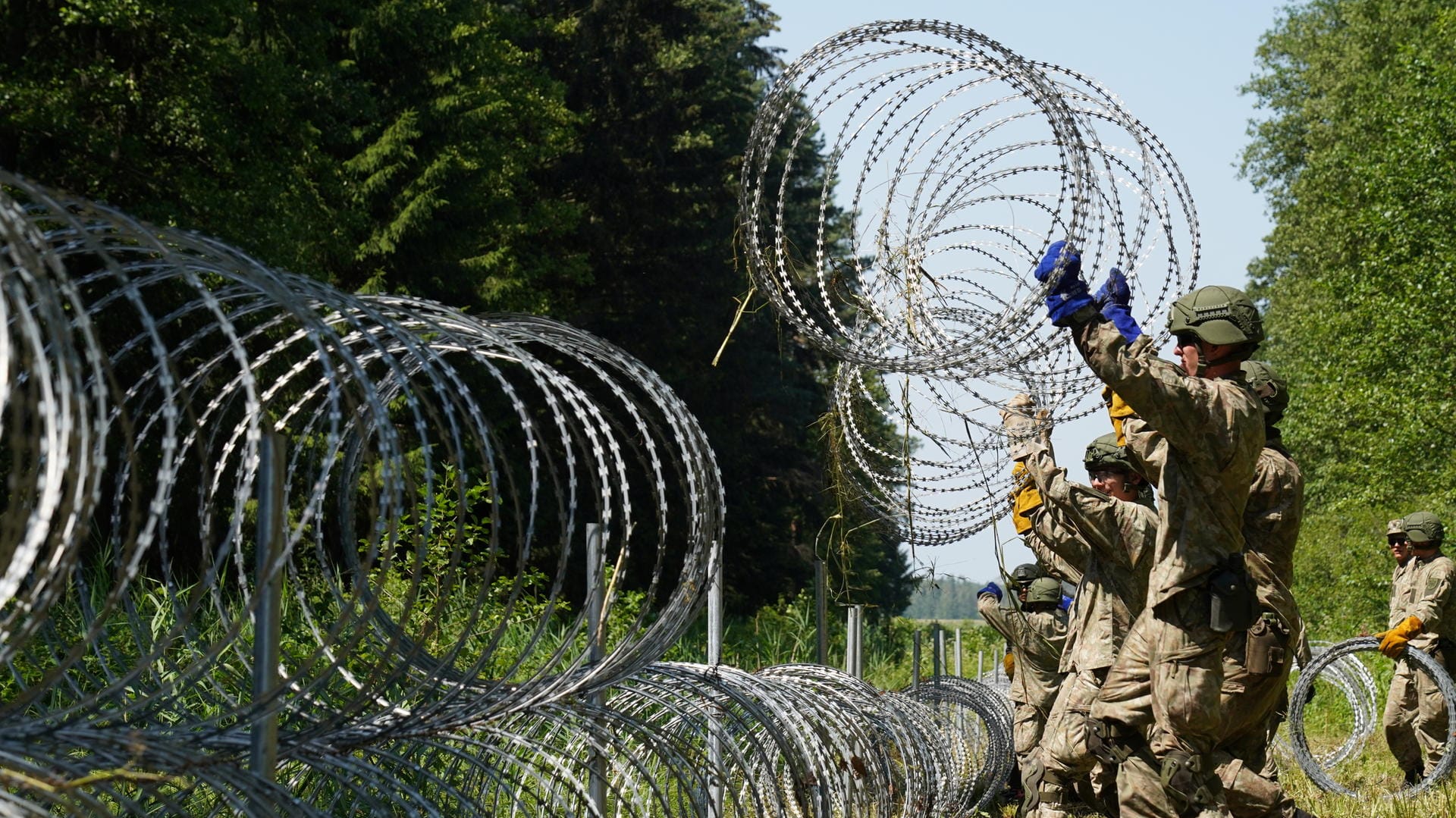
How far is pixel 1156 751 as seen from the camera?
5.76m

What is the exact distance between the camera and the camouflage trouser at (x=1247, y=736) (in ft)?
18.8

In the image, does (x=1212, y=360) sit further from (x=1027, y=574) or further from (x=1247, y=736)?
(x=1027, y=574)

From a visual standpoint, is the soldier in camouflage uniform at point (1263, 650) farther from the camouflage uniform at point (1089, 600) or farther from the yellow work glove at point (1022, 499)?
the yellow work glove at point (1022, 499)

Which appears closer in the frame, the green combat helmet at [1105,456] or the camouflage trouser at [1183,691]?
the camouflage trouser at [1183,691]

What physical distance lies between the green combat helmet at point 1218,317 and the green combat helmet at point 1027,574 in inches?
221

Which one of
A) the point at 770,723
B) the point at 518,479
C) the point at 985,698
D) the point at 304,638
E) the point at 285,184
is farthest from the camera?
the point at 518,479

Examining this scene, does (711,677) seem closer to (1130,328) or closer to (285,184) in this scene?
(1130,328)

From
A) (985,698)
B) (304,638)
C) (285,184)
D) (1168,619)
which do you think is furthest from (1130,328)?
(285,184)

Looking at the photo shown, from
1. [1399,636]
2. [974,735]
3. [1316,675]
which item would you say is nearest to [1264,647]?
[1316,675]

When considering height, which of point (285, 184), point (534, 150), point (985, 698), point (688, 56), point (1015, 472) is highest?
point (688, 56)

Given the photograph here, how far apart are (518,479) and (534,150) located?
5.39 meters

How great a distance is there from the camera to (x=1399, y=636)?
446 inches

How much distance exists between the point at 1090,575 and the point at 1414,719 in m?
5.47

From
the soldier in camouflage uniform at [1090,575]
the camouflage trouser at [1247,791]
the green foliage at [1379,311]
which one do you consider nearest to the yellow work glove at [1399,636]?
the soldier in camouflage uniform at [1090,575]
